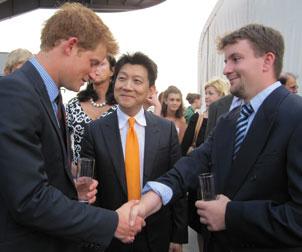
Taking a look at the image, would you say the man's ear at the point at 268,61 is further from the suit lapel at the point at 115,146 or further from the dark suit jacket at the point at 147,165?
the suit lapel at the point at 115,146

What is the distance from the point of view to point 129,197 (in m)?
2.22

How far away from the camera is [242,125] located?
1.84 meters

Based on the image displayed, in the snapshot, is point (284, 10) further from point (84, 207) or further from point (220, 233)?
point (84, 207)

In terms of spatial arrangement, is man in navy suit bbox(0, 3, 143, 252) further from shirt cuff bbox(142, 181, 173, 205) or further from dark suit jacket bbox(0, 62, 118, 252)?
shirt cuff bbox(142, 181, 173, 205)

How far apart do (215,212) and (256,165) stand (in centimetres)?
37

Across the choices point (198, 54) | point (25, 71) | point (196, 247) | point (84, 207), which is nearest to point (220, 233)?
point (84, 207)

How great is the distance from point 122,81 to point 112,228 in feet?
4.55

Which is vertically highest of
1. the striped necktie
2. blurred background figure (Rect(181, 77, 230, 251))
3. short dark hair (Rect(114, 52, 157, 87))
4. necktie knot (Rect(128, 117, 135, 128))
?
short dark hair (Rect(114, 52, 157, 87))

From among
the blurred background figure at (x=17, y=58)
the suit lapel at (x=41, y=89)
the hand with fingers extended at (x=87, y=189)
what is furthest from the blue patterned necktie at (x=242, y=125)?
the blurred background figure at (x=17, y=58)

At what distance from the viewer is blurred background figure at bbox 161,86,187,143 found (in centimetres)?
562

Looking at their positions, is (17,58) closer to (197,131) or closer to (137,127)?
(137,127)

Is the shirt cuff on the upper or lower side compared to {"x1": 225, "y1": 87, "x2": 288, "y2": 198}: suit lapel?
lower

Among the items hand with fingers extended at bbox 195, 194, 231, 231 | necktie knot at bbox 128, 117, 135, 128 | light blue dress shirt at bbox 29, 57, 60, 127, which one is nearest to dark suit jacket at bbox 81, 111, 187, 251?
necktie knot at bbox 128, 117, 135, 128

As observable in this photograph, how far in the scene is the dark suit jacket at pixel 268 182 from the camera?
4.69 feet
